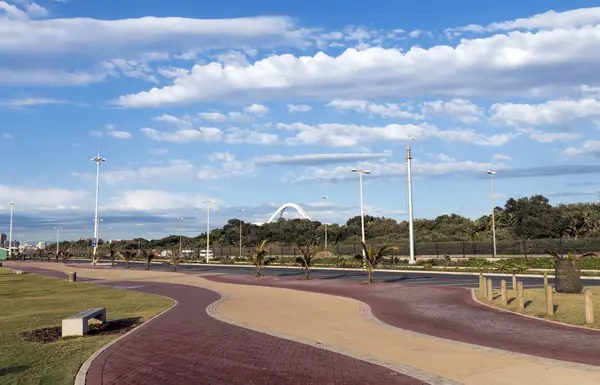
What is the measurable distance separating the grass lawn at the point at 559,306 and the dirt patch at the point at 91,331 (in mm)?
10524

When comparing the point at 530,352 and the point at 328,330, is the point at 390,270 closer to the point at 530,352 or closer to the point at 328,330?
the point at 328,330

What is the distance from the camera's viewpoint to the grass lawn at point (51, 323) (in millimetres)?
8875

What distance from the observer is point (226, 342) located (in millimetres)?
11344

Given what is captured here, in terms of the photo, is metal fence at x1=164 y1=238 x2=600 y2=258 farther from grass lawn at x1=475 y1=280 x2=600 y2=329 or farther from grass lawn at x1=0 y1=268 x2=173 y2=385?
grass lawn at x1=0 y1=268 x2=173 y2=385

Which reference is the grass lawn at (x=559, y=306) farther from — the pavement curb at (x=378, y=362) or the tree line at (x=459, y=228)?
the tree line at (x=459, y=228)

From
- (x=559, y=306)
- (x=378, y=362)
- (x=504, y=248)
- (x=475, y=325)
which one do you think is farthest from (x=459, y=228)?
(x=378, y=362)

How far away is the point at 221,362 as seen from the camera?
30.9 feet

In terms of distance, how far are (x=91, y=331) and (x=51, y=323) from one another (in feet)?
7.91

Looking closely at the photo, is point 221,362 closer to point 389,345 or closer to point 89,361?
point 89,361

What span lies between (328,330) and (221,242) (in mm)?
107187

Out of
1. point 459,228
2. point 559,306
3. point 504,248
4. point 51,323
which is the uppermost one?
point 459,228

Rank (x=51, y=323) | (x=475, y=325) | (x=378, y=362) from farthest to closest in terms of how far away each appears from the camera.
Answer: (x=51, y=323), (x=475, y=325), (x=378, y=362)

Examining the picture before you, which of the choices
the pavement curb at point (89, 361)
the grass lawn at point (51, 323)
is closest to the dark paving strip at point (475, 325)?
the pavement curb at point (89, 361)

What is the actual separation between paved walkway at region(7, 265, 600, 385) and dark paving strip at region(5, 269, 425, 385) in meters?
0.44
